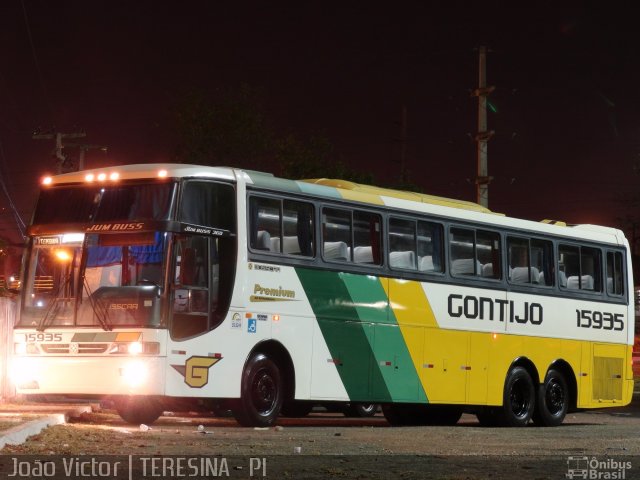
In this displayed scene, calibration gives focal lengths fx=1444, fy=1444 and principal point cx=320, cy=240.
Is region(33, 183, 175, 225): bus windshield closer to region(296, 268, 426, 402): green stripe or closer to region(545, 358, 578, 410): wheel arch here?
region(296, 268, 426, 402): green stripe

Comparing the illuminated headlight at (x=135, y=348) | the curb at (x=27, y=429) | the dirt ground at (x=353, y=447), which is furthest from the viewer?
the illuminated headlight at (x=135, y=348)

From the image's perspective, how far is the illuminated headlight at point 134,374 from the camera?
18.3 meters

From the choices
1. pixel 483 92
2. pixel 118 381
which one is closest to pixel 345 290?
pixel 118 381

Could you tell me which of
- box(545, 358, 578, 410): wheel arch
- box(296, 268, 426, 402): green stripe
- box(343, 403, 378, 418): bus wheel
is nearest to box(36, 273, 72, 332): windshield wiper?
box(296, 268, 426, 402): green stripe

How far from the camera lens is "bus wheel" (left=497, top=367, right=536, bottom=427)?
2402 centimetres

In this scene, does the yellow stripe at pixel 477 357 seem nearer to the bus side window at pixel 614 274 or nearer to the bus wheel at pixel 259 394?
the bus side window at pixel 614 274

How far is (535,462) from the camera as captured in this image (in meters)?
14.0

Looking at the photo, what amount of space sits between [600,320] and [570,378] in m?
1.39

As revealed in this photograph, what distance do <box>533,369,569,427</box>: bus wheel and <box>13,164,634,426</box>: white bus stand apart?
0.05 m

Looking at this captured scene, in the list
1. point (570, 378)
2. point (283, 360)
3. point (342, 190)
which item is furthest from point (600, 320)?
point (283, 360)

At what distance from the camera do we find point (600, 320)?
26.3 m

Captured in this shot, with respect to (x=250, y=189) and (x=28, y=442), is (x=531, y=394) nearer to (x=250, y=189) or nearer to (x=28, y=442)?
(x=250, y=189)

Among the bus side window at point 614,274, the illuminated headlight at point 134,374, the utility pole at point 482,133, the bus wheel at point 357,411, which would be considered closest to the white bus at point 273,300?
the illuminated headlight at point 134,374

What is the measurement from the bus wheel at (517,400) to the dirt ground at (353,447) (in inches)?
82.4
